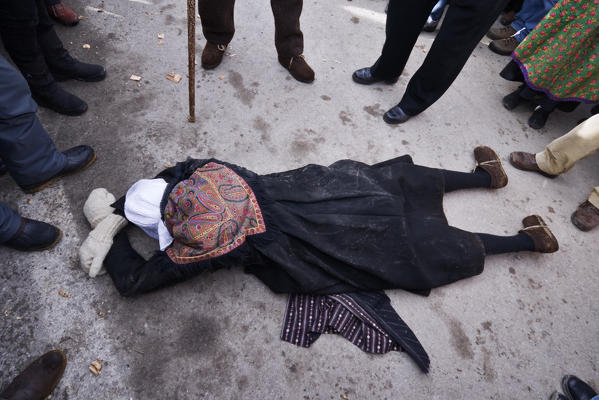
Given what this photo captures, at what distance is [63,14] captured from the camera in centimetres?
272

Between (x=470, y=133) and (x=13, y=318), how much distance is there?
10.4 feet

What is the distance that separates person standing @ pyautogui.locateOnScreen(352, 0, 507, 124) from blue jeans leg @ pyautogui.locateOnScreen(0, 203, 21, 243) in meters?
2.45

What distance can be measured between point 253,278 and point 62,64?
6.76ft

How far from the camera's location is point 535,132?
2.79 m

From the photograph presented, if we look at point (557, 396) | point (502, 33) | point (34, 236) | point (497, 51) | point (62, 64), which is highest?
point (502, 33)

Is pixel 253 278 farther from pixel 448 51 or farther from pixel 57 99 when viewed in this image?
pixel 448 51

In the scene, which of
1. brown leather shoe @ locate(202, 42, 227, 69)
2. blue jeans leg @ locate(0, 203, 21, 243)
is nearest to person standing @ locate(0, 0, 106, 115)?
brown leather shoe @ locate(202, 42, 227, 69)

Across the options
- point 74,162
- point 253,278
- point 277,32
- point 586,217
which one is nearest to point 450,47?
point 277,32

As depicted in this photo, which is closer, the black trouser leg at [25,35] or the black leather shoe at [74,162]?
the black trouser leg at [25,35]

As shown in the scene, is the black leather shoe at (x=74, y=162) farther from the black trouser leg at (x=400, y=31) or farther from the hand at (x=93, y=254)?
the black trouser leg at (x=400, y=31)

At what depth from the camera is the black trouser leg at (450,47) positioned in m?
1.95

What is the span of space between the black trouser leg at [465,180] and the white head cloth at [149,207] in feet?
5.48

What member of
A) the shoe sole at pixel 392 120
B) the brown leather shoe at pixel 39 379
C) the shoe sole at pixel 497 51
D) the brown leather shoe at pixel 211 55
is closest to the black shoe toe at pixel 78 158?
the brown leather shoe at pixel 39 379

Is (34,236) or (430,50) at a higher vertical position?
(430,50)
